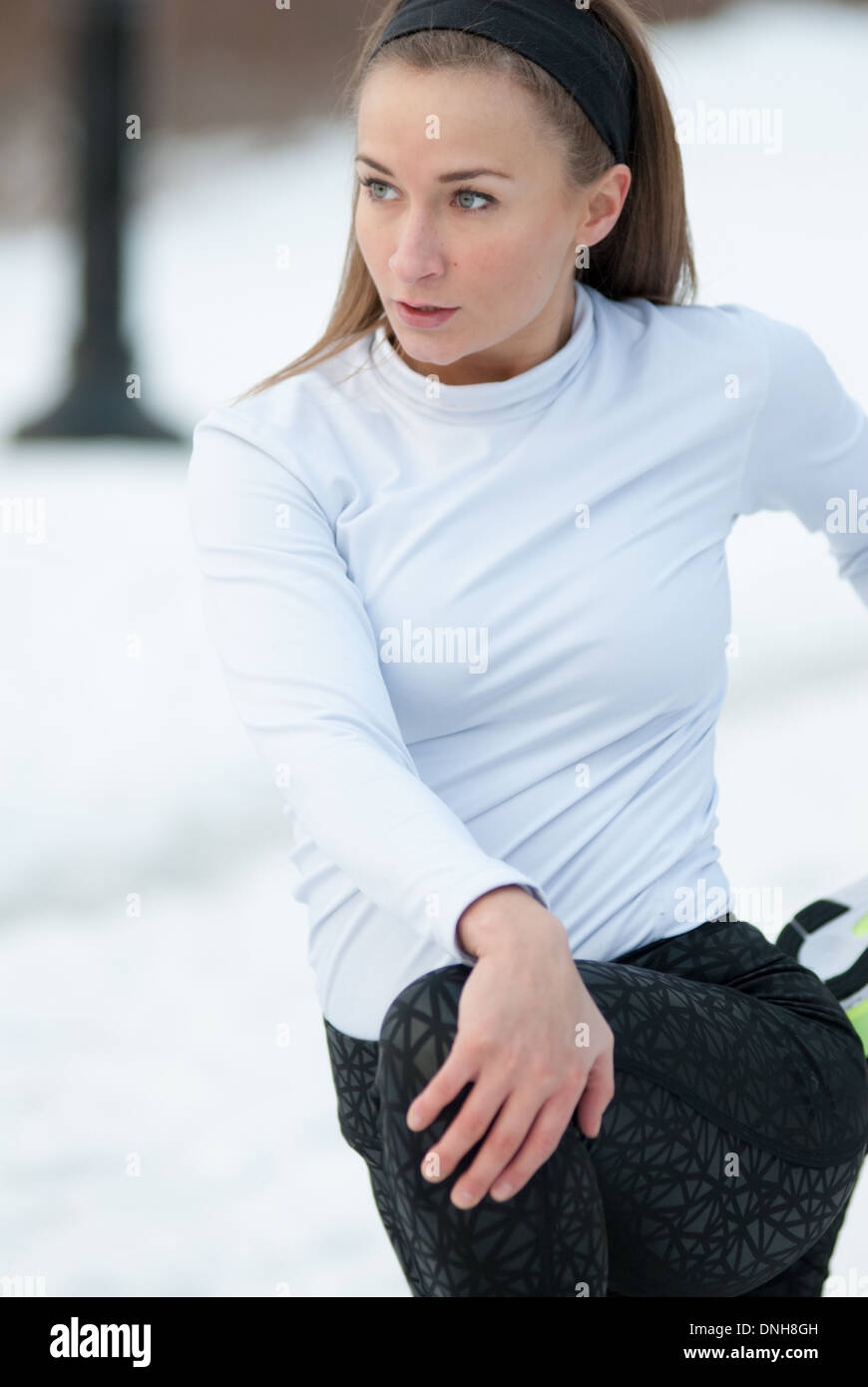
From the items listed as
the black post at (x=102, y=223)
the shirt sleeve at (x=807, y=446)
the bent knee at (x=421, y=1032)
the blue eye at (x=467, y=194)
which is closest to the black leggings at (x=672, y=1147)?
the bent knee at (x=421, y=1032)

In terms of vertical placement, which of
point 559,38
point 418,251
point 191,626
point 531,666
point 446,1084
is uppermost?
point 559,38

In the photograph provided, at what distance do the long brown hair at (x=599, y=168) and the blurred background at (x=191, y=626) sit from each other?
0.39 feet

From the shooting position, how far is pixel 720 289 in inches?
138

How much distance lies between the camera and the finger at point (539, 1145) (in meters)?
0.73

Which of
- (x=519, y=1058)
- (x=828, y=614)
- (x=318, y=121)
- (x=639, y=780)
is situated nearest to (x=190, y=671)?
(x=828, y=614)

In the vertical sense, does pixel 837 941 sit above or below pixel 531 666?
below

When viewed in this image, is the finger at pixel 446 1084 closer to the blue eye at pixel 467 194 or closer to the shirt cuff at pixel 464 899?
the shirt cuff at pixel 464 899

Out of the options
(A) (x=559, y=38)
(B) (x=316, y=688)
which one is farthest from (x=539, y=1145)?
(A) (x=559, y=38)

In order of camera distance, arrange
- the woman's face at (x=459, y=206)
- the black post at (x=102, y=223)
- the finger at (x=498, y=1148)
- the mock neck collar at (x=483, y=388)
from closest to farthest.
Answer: the finger at (x=498, y=1148) < the woman's face at (x=459, y=206) < the mock neck collar at (x=483, y=388) < the black post at (x=102, y=223)

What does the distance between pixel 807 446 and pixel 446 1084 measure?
1.84ft

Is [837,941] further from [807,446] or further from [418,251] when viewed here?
[418,251]

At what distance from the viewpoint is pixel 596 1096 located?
769mm

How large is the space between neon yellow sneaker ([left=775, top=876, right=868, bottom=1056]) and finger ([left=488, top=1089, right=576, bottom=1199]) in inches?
13.9

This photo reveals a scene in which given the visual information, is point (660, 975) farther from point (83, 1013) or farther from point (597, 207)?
point (83, 1013)
